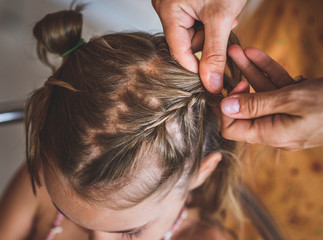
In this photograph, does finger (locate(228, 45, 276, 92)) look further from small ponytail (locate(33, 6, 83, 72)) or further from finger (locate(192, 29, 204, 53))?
small ponytail (locate(33, 6, 83, 72))

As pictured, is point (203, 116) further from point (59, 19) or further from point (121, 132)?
point (59, 19)

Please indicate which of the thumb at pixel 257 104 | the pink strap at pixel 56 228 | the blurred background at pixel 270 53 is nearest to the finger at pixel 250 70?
the thumb at pixel 257 104

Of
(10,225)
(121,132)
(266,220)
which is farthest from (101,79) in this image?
(10,225)

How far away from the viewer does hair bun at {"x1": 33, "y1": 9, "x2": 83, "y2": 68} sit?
0.64 metres

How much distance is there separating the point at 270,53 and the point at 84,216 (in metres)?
1.07

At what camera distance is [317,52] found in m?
1.18

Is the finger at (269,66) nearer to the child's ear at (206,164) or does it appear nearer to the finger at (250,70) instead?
the finger at (250,70)

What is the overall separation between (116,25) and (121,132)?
123 centimetres

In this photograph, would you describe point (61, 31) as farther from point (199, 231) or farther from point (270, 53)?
point (270, 53)

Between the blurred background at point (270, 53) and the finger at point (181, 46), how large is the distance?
43cm

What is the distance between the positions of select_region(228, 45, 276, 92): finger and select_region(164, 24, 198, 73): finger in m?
0.09

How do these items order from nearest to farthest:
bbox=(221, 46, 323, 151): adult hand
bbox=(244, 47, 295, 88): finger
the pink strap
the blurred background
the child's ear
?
bbox=(221, 46, 323, 151): adult hand, bbox=(244, 47, 295, 88): finger, the child's ear, the pink strap, the blurred background

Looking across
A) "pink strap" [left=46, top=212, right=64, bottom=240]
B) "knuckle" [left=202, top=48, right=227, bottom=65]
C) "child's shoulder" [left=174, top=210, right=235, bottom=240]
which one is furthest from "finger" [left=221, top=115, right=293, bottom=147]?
"pink strap" [left=46, top=212, right=64, bottom=240]

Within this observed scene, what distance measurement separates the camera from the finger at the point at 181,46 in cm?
54
